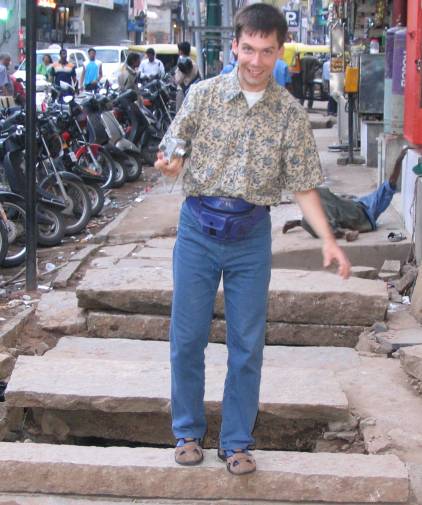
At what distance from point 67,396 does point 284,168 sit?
5.31ft

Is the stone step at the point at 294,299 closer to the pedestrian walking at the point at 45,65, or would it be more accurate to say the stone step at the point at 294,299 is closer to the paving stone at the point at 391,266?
the paving stone at the point at 391,266

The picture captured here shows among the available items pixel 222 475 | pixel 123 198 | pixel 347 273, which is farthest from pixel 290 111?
pixel 123 198

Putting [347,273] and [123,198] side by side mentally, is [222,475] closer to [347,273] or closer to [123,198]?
[347,273]

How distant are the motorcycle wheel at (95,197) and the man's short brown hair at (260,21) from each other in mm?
7105

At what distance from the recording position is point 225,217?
3.40 metres

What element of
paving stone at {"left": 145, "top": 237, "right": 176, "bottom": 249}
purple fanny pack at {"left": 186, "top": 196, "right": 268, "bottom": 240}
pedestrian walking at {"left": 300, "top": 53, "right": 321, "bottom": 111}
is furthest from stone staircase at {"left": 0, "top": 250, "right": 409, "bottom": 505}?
pedestrian walking at {"left": 300, "top": 53, "right": 321, "bottom": 111}

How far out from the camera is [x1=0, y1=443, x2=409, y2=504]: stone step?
12.0 ft

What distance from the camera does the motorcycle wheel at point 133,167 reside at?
13039mm

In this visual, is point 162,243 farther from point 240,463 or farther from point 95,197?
point 240,463

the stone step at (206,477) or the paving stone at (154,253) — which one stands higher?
the paving stone at (154,253)

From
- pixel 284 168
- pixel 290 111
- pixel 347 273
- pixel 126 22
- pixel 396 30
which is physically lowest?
pixel 347 273

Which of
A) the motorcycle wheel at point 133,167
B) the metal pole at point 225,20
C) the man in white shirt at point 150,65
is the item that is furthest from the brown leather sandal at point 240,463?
the man in white shirt at point 150,65

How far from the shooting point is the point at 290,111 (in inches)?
136

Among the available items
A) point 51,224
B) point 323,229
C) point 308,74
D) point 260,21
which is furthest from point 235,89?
point 308,74
